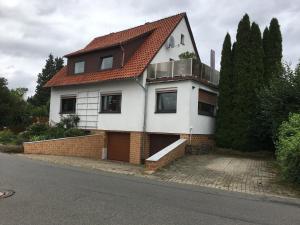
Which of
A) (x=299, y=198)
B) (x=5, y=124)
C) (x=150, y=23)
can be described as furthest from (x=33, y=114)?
(x=299, y=198)

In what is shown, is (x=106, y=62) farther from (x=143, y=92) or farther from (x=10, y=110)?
(x=10, y=110)

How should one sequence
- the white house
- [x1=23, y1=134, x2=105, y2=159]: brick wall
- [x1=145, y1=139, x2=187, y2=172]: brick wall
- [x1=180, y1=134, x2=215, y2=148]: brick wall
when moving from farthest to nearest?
the white house < [x1=180, y1=134, x2=215, y2=148]: brick wall < [x1=23, y1=134, x2=105, y2=159]: brick wall < [x1=145, y1=139, x2=187, y2=172]: brick wall

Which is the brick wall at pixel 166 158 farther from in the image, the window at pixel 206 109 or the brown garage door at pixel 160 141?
the window at pixel 206 109

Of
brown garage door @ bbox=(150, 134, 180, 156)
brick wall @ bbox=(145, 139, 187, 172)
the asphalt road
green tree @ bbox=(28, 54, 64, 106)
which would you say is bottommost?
the asphalt road

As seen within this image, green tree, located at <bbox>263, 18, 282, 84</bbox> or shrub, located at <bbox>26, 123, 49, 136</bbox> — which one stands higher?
green tree, located at <bbox>263, 18, 282, 84</bbox>

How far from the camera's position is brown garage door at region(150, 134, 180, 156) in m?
20.7

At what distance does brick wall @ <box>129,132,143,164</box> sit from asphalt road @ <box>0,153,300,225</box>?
31.6 feet

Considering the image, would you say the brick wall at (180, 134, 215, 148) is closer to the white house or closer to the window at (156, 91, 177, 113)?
the white house

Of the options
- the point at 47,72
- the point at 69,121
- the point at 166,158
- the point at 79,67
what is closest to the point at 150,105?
the point at 166,158

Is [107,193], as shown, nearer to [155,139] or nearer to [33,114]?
[155,139]

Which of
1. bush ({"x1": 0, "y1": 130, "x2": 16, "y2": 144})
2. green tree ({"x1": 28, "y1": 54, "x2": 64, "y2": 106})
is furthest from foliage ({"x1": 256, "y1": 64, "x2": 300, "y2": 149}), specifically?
green tree ({"x1": 28, "y1": 54, "x2": 64, "y2": 106})

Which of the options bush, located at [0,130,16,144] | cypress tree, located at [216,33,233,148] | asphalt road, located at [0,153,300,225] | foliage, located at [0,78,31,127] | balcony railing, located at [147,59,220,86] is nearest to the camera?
asphalt road, located at [0,153,300,225]

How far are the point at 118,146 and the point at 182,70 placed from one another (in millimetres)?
6334

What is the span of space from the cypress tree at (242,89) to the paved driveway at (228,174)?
234 centimetres
